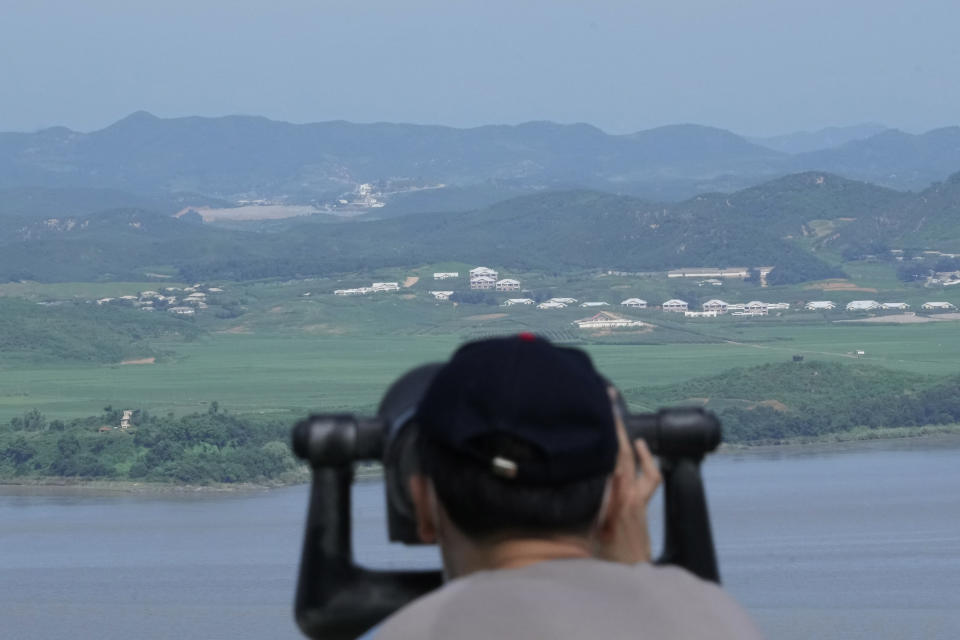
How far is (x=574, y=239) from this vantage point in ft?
353

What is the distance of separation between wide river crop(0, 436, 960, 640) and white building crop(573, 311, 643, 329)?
21283 mm

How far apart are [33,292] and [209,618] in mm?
53838

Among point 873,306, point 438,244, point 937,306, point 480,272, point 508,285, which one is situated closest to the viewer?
point 873,306

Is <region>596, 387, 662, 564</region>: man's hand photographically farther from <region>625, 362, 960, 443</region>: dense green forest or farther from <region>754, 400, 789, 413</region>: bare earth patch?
<region>754, 400, 789, 413</region>: bare earth patch

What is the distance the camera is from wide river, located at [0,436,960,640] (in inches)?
874

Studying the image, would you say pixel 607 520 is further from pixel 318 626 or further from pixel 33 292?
pixel 33 292

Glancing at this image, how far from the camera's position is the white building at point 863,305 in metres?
65.2

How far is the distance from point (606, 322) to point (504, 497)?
5595cm

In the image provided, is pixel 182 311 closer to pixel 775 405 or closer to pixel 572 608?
pixel 775 405

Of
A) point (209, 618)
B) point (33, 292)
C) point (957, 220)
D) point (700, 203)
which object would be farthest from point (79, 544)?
point (700, 203)

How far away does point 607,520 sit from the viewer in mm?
1638

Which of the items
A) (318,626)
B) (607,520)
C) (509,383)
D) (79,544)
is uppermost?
(509,383)

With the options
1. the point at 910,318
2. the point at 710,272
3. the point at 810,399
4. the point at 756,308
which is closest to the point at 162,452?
the point at 810,399

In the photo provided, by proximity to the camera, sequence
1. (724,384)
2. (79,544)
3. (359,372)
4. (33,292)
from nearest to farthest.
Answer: (79,544)
(724,384)
(359,372)
(33,292)
